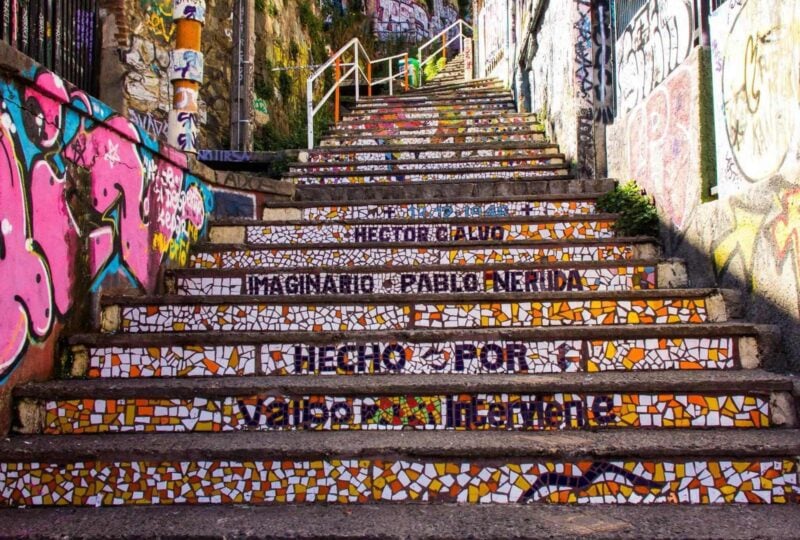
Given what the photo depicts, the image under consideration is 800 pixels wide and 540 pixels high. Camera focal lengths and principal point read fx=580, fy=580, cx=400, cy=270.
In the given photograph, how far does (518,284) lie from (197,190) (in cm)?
228

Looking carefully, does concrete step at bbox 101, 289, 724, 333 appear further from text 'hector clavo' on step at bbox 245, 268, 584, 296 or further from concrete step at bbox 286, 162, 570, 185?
concrete step at bbox 286, 162, 570, 185

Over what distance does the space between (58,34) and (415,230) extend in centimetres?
258

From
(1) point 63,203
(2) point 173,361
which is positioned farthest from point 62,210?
(2) point 173,361

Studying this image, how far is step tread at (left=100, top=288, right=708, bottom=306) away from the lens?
297 cm

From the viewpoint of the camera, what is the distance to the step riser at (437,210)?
4465mm

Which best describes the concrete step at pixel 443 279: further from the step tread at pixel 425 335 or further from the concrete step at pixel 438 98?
the concrete step at pixel 438 98

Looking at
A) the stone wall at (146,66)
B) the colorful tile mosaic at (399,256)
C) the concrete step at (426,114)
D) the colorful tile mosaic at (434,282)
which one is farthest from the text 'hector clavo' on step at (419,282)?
the concrete step at (426,114)

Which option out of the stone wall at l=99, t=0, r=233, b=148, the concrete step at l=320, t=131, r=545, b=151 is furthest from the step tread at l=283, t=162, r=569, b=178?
the stone wall at l=99, t=0, r=233, b=148

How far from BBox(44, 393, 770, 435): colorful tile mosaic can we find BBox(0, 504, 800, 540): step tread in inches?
14.3

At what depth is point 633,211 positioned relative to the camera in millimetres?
Result: 4027

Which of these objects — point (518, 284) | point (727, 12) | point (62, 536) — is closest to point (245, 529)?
point (62, 536)

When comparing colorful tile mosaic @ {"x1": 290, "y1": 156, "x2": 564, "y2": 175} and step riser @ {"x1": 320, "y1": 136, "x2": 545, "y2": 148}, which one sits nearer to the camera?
colorful tile mosaic @ {"x1": 290, "y1": 156, "x2": 564, "y2": 175}

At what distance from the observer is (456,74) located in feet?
56.9

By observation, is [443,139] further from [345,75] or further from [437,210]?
[437,210]
